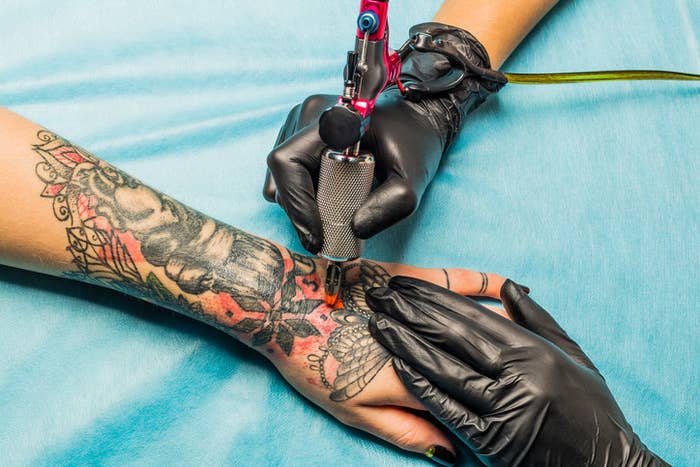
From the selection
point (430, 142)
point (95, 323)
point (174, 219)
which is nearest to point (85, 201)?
point (174, 219)

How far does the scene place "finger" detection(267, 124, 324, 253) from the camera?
1.29 metres

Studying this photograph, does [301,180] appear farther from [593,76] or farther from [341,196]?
[593,76]

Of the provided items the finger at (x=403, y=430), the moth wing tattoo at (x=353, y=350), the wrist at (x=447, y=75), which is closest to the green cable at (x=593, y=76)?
the wrist at (x=447, y=75)

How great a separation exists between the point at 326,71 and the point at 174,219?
2.41ft

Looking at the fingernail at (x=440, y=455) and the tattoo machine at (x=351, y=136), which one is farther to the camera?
the fingernail at (x=440, y=455)

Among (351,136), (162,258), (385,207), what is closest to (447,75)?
(385,207)

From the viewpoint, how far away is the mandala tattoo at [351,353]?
1345 millimetres

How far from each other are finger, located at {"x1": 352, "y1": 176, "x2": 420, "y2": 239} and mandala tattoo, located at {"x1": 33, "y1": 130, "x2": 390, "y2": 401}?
0.25 meters

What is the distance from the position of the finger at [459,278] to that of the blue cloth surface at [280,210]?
5cm

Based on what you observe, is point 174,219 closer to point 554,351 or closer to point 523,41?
point 554,351

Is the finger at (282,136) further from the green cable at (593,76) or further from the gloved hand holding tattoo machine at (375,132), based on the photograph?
the green cable at (593,76)

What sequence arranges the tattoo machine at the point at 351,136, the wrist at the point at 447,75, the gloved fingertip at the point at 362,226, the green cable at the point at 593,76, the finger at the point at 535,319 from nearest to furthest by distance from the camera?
the tattoo machine at the point at 351,136, the gloved fingertip at the point at 362,226, the finger at the point at 535,319, the wrist at the point at 447,75, the green cable at the point at 593,76

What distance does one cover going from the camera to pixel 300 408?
4.61ft

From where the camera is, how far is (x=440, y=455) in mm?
1360
